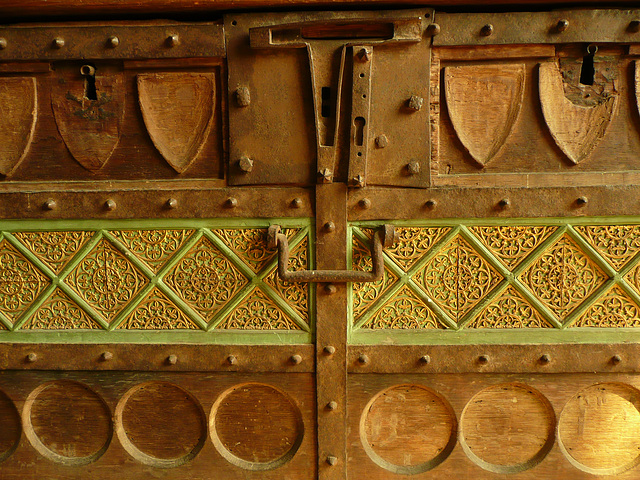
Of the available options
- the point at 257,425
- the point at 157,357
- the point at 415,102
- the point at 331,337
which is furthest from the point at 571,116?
the point at 157,357

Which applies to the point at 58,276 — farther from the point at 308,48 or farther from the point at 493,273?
the point at 493,273

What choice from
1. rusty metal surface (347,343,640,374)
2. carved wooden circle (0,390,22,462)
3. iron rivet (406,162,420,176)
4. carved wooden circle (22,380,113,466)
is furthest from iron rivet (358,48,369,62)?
carved wooden circle (0,390,22,462)

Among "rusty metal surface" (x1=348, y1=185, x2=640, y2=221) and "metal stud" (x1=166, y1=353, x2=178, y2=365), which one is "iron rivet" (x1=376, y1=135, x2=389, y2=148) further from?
"metal stud" (x1=166, y1=353, x2=178, y2=365)

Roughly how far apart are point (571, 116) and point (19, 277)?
6.63 feet

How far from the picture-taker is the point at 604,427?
57.8 inches

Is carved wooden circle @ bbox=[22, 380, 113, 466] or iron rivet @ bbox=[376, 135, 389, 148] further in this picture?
carved wooden circle @ bbox=[22, 380, 113, 466]

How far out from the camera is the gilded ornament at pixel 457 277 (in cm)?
146

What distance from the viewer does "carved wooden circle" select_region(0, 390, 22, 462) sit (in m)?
1.55

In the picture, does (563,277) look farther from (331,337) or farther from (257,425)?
(257,425)

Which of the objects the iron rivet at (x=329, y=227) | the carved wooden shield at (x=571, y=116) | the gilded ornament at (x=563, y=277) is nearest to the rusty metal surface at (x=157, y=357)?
the iron rivet at (x=329, y=227)

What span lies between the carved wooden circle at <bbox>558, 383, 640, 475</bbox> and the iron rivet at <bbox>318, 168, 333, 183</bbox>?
1143 millimetres

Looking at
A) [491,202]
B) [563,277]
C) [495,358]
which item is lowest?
[495,358]

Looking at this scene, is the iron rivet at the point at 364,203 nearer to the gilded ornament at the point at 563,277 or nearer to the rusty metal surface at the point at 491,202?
the rusty metal surface at the point at 491,202

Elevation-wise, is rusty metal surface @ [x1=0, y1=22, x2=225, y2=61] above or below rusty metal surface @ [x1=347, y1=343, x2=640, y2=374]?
above
